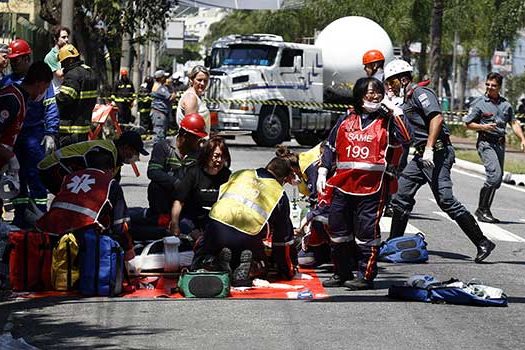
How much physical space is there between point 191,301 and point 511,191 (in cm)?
1406

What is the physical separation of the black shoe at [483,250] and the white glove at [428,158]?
95cm

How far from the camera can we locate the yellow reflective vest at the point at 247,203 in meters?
10.4

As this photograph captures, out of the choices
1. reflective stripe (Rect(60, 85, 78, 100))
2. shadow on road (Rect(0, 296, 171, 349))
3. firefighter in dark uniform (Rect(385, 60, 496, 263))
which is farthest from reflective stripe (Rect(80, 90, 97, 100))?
shadow on road (Rect(0, 296, 171, 349))

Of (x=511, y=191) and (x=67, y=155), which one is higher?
(x=67, y=155)

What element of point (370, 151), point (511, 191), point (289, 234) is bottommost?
point (511, 191)

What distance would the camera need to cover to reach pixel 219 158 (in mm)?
11211

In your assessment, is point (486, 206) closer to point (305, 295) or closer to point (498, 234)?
point (498, 234)

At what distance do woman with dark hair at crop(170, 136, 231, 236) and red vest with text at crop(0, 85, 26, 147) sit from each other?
1.49 meters

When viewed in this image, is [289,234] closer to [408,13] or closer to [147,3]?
[147,3]

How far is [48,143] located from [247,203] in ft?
10.5

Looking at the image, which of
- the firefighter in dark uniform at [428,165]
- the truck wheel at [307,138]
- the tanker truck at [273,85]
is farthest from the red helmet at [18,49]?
the truck wheel at [307,138]

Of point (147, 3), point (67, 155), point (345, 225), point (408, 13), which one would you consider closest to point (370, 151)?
point (345, 225)

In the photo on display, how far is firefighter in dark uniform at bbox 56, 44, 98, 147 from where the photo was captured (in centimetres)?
1451

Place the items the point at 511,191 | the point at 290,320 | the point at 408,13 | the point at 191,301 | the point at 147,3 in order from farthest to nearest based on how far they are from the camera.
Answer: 1. the point at 408,13
2. the point at 147,3
3. the point at 511,191
4. the point at 191,301
5. the point at 290,320
